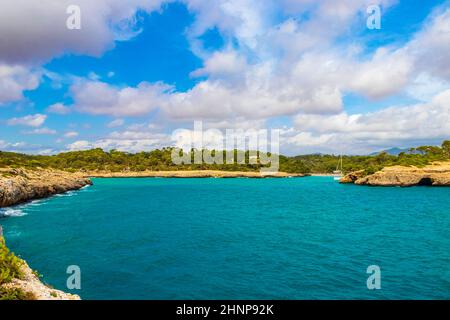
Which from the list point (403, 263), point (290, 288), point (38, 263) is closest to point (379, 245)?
point (403, 263)

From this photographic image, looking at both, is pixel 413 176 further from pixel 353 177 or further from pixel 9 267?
pixel 9 267

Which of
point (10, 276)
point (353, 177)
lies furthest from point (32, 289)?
point (353, 177)

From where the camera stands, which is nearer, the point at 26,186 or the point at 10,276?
the point at 10,276

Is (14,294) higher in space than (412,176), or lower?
lower

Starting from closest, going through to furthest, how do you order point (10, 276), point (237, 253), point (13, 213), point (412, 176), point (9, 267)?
1. point (10, 276)
2. point (9, 267)
3. point (237, 253)
4. point (13, 213)
5. point (412, 176)

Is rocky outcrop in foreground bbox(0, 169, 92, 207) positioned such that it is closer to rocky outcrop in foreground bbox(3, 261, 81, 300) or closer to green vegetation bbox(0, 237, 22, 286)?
green vegetation bbox(0, 237, 22, 286)

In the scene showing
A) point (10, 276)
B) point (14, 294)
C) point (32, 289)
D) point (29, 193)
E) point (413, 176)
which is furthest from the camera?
point (413, 176)
